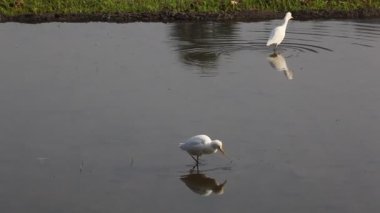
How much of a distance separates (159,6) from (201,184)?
1146 centimetres

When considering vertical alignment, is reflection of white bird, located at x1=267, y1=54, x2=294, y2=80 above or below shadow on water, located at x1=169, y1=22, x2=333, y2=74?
below

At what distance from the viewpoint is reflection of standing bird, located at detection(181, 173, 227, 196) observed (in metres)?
9.33

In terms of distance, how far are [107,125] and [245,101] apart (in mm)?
2290

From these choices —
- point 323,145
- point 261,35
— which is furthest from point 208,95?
point 261,35

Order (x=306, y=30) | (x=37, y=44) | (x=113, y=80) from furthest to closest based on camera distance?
(x=306, y=30), (x=37, y=44), (x=113, y=80)

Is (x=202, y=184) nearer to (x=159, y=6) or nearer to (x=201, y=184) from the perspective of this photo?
(x=201, y=184)

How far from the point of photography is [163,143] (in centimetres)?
1066

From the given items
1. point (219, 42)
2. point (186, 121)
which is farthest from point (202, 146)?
point (219, 42)

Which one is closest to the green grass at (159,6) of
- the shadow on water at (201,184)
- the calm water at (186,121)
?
the calm water at (186,121)

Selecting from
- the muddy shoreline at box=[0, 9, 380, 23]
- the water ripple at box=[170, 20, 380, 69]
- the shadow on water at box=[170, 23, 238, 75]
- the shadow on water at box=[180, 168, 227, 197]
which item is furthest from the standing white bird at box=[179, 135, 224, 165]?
the muddy shoreline at box=[0, 9, 380, 23]

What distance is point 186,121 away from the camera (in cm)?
1152

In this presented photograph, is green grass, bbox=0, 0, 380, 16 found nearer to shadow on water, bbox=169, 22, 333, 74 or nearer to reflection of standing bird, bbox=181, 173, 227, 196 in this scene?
shadow on water, bbox=169, 22, 333, 74

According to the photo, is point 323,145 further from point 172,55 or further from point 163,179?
point 172,55

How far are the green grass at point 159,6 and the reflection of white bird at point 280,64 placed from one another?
4.89 metres
